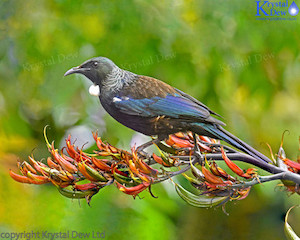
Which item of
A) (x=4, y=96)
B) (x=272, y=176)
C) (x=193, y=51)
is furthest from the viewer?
(x=4, y=96)

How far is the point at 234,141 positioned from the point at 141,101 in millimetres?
280

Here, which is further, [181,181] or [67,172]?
[181,181]

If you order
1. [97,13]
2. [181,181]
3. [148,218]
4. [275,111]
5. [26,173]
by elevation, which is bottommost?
[148,218]

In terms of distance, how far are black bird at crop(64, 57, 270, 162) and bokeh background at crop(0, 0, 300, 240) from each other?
0.43m

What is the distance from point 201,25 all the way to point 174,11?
0.11 meters

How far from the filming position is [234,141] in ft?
2.81

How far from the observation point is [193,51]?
1.57m

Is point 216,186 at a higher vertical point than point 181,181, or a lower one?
higher

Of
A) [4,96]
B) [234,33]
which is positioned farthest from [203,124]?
[4,96]

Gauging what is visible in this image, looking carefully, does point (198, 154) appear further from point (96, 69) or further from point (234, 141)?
point (96, 69)

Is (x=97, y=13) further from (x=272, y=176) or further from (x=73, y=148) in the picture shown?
(x=272, y=176)

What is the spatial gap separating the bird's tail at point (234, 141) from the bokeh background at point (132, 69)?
59cm

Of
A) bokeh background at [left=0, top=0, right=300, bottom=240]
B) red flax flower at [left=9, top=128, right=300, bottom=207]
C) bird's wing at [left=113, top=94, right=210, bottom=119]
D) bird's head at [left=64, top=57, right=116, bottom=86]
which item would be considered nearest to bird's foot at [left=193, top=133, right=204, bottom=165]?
red flax flower at [left=9, top=128, right=300, bottom=207]

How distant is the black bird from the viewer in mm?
1006
